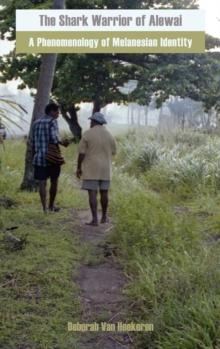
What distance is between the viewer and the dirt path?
3434 mm

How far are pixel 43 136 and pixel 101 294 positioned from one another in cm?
282

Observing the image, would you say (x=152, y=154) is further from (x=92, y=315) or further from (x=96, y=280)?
(x=92, y=315)

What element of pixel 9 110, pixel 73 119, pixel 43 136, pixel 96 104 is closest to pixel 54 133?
pixel 43 136

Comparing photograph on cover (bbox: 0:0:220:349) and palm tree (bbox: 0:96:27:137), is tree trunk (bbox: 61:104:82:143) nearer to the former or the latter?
photograph on cover (bbox: 0:0:220:349)

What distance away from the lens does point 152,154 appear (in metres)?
11.1

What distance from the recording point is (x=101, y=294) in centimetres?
415

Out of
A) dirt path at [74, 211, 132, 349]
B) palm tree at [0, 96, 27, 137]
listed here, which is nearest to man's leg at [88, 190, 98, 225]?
dirt path at [74, 211, 132, 349]

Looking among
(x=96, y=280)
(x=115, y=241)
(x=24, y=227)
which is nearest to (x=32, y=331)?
(x=96, y=280)

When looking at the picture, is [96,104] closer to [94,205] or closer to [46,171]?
[46,171]

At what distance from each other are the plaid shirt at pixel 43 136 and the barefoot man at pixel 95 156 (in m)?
0.40

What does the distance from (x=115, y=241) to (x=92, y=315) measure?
1660 mm

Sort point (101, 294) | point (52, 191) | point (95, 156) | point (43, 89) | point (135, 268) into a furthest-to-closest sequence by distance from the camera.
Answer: point (43, 89), point (52, 191), point (95, 156), point (135, 268), point (101, 294)

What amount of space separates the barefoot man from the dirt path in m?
0.77

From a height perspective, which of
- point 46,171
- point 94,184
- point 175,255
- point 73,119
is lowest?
point 175,255
